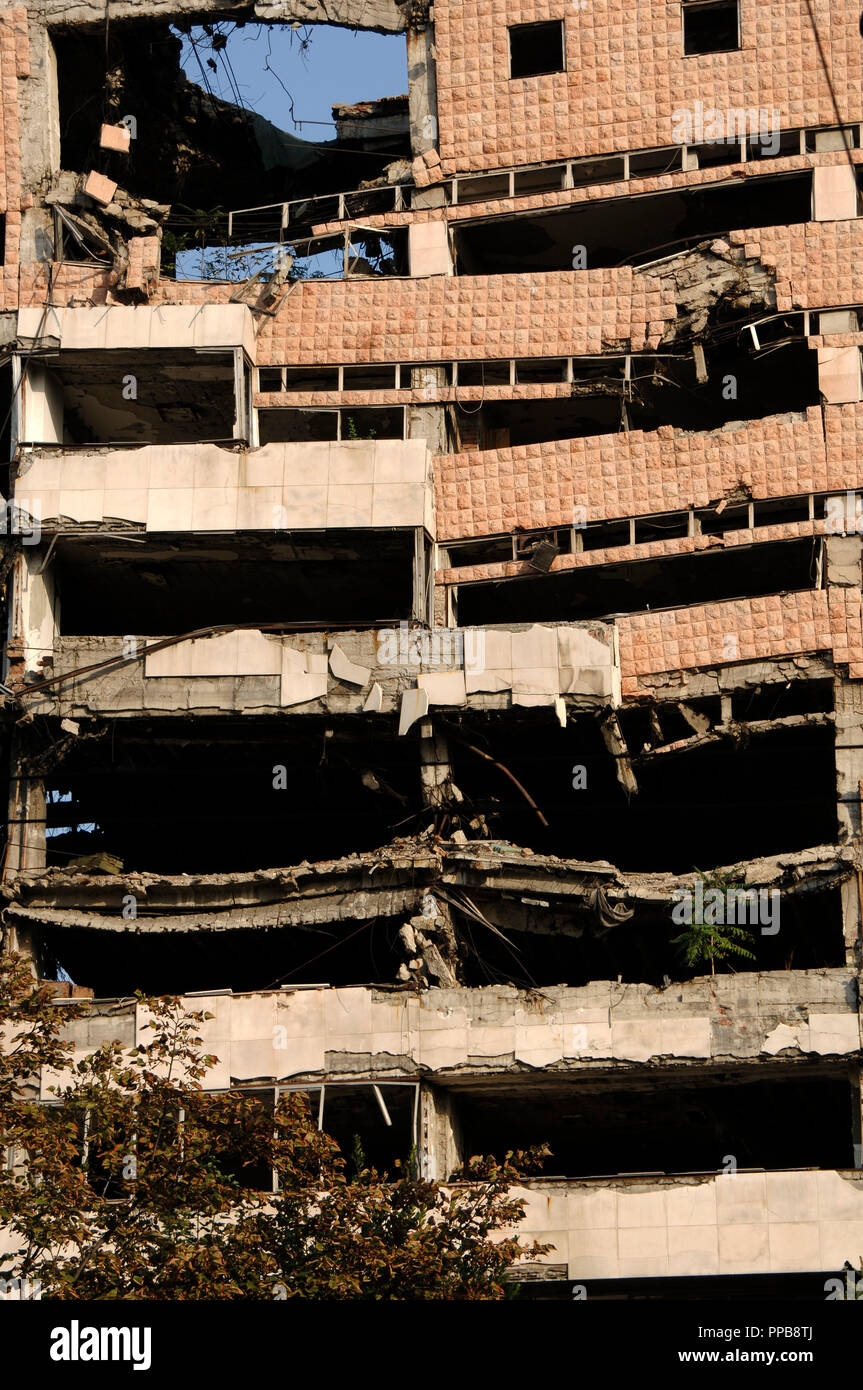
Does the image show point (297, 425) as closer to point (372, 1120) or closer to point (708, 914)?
point (708, 914)

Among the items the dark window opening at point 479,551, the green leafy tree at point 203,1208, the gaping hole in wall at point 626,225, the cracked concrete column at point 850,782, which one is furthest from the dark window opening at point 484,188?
the green leafy tree at point 203,1208

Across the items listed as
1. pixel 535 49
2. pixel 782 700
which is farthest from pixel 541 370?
pixel 782 700

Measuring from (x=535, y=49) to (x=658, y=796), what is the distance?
14077mm

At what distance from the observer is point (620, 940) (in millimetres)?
33969

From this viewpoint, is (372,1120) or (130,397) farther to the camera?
(130,397)

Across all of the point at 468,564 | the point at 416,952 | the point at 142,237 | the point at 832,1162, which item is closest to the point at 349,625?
the point at 468,564

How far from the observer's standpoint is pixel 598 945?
113ft

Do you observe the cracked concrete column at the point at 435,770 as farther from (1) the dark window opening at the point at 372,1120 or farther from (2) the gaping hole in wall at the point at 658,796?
(1) the dark window opening at the point at 372,1120

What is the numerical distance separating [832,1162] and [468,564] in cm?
1227

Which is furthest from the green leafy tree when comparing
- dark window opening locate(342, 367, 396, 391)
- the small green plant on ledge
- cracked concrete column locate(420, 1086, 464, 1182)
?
dark window opening locate(342, 367, 396, 391)

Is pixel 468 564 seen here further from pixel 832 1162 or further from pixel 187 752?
pixel 832 1162

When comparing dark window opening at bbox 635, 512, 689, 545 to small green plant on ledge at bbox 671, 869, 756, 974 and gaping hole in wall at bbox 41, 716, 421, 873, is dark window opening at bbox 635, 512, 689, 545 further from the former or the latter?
small green plant on ledge at bbox 671, 869, 756, 974

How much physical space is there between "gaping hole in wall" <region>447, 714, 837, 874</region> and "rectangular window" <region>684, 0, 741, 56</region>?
12.8m

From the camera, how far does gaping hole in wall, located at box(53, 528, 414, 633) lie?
1320 inches
